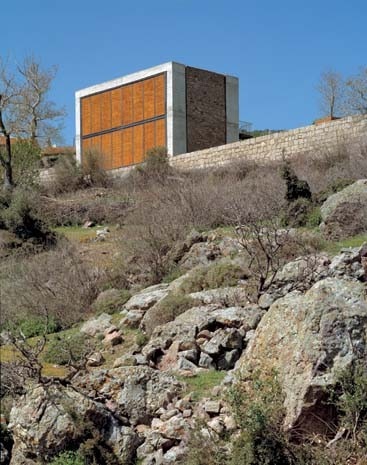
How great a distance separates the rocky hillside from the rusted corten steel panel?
23153 millimetres

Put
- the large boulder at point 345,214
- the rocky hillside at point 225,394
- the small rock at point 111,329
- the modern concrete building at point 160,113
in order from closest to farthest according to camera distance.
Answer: the rocky hillside at point 225,394 → the small rock at point 111,329 → the large boulder at point 345,214 → the modern concrete building at point 160,113

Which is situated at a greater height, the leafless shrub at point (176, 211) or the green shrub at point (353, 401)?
the leafless shrub at point (176, 211)

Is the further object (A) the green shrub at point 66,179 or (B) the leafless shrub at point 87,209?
(A) the green shrub at point 66,179

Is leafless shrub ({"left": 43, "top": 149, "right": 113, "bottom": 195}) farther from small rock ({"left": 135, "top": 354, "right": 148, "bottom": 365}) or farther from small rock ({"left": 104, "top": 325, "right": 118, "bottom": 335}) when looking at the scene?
small rock ({"left": 135, "top": 354, "right": 148, "bottom": 365})

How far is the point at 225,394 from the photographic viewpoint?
10258mm

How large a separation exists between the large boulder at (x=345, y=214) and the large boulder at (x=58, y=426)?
908cm

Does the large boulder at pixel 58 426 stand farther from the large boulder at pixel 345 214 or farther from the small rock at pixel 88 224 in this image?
the small rock at pixel 88 224

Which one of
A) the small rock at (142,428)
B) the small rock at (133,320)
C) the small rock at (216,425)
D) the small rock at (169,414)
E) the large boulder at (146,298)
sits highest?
the large boulder at (146,298)

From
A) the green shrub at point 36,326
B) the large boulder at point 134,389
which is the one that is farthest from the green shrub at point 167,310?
the green shrub at point 36,326

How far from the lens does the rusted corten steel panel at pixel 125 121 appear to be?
36.1 m

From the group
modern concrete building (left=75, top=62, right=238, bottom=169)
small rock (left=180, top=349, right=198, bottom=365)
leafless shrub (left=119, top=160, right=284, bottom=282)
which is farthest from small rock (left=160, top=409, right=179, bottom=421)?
modern concrete building (left=75, top=62, right=238, bottom=169)

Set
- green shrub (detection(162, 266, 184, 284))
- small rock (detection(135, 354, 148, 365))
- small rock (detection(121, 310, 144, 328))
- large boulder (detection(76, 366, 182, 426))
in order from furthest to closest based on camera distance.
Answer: green shrub (detection(162, 266, 184, 284))
small rock (detection(121, 310, 144, 328))
small rock (detection(135, 354, 148, 365))
large boulder (detection(76, 366, 182, 426))

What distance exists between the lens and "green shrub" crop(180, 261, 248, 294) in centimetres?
1545

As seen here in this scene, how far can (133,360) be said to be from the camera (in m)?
12.9
